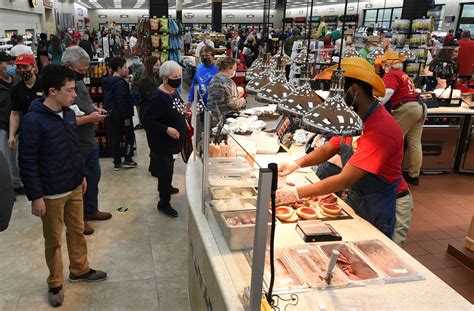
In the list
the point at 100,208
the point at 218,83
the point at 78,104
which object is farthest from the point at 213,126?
the point at 100,208

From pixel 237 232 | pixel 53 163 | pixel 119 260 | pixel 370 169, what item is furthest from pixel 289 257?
pixel 119 260

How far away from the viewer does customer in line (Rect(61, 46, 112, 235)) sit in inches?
149

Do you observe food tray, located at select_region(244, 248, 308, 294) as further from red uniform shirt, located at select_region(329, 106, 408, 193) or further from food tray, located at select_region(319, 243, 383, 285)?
red uniform shirt, located at select_region(329, 106, 408, 193)

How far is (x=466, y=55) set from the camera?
10.3 m

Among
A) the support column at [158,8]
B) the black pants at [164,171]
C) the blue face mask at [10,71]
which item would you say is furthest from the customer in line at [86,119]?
the support column at [158,8]

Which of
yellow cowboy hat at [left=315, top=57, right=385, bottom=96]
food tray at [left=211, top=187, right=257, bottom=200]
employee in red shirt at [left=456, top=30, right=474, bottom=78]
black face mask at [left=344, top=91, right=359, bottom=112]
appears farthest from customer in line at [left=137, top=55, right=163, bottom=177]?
employee in red shirt at [left=456, top=30, right=474, bottom=78]

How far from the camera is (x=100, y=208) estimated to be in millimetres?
5027

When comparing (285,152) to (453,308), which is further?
(285,152)

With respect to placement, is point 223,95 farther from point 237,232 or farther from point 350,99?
point 237,232

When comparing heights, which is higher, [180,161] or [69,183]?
[69,183]

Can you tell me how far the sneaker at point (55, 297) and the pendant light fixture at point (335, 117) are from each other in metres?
2.55

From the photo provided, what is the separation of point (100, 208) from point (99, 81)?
252cm

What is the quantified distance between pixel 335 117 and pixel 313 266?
0.82 meters

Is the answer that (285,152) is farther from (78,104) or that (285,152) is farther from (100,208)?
(100,208)
